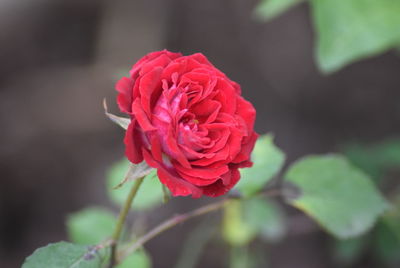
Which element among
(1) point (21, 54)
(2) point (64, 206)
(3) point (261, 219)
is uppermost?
(1) point (21, 54)

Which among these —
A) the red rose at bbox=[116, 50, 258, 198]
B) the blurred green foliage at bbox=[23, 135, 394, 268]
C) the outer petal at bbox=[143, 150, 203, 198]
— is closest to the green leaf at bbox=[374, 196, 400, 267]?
the blurred green foliage at bbox=[23, 135, 394, 268]

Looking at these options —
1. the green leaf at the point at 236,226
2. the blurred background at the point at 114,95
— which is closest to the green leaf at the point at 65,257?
the green leaf at the point at 236,226

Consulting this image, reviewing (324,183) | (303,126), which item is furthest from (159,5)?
(324,183)

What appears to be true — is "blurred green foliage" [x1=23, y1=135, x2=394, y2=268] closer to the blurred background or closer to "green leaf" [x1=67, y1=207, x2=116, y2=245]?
"green leaf" [x1=67, y1=207, x2=116, y2=245]

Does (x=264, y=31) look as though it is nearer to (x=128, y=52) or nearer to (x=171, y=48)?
(x=171, y=48)

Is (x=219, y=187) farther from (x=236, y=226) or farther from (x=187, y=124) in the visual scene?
(x=236, y=226)

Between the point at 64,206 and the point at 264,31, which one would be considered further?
the point at 264,31
